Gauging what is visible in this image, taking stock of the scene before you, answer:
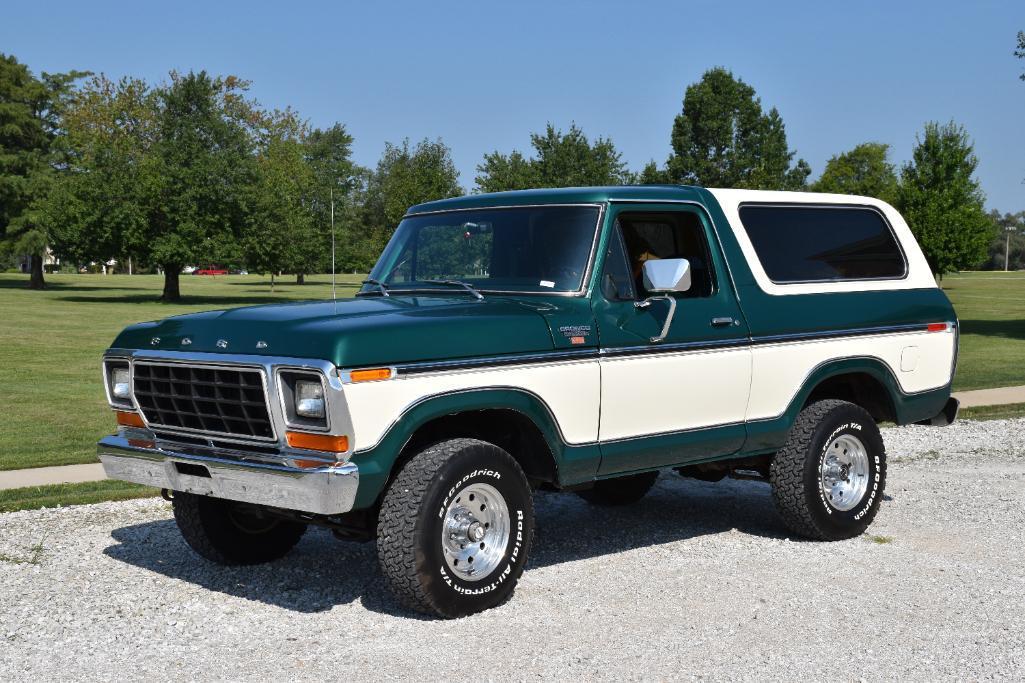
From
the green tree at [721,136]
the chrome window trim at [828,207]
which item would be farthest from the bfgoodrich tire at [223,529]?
the green tree at [721,136]

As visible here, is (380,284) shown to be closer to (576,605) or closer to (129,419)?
(129,419)

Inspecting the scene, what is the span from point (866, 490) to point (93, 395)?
1186 centimetres

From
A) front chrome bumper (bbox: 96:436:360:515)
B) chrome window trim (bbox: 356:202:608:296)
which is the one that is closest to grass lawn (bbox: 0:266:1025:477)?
front chrome bumper (bbox: 96:436:360:515)

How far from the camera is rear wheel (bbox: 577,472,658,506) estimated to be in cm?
876

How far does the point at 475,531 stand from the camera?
6.00 m

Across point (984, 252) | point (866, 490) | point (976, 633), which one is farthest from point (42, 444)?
point (984, 252)

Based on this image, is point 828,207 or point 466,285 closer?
point 466,285

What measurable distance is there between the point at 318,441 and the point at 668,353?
7.26ft

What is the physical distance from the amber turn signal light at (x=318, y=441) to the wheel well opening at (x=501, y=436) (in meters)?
0.59

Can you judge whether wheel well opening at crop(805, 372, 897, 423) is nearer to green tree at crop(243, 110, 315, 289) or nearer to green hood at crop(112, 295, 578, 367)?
green hood at crop(112, 295, 578, 367)

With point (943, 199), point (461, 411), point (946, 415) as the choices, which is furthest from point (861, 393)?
point (943, 199)

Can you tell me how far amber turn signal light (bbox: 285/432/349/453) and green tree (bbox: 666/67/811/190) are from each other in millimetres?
83298

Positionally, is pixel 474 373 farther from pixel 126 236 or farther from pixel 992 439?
pixel 126 236

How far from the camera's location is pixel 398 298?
6.83 metres
